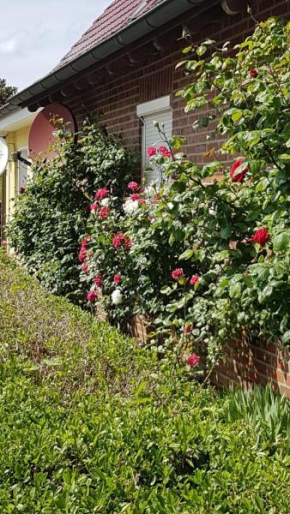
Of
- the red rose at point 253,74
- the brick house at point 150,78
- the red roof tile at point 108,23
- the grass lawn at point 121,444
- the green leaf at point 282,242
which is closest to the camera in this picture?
the grass lawn at point 121,444

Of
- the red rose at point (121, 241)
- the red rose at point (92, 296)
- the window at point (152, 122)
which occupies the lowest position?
the red rose at point (92, 296)

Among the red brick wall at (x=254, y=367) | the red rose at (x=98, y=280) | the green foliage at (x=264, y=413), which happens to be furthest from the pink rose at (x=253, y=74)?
the red rose at (x=98, y=280)

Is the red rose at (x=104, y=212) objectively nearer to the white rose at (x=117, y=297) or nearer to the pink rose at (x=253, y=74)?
the white rose at (x=117, y=297)

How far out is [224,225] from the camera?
4.05 m

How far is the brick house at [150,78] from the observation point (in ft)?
15.5

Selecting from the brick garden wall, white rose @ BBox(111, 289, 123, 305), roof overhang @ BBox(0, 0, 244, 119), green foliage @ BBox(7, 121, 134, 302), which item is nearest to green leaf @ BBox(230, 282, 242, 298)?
the brick garden wall

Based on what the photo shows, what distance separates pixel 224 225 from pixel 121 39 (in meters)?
2.49

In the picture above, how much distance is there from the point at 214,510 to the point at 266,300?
128 cm

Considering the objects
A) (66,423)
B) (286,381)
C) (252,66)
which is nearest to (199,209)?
(252,66)

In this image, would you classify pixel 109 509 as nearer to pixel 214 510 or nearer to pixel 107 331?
pixel 214 510

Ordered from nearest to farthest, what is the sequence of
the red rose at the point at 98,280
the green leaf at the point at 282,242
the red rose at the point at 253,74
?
the green leaf at the point at 282,242 < the red rose at the point at 253,74 < the red rose at the point at 98,280

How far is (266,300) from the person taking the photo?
3309 mm

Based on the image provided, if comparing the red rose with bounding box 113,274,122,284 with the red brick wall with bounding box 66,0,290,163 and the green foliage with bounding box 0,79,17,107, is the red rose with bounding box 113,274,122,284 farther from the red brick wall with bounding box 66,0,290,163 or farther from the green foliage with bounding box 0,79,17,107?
A: the green foliage with bounding box 0,79,17,107

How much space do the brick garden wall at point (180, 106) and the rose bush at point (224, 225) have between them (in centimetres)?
23
